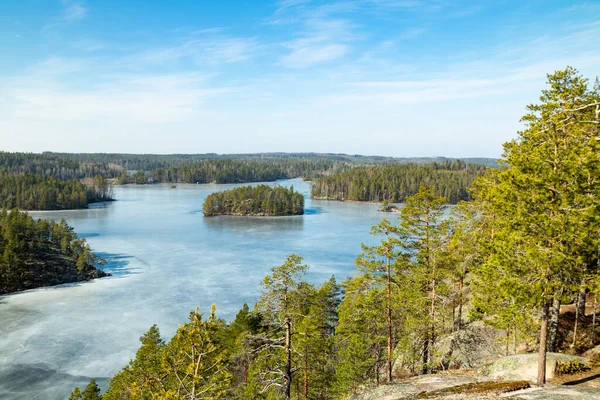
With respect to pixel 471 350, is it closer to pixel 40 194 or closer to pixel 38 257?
pixel 38 257

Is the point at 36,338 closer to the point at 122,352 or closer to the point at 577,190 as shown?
the point at 122,352

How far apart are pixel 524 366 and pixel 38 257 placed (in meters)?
54.4

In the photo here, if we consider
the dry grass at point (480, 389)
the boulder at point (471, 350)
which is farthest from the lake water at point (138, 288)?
the dry grass at point (480, 389)

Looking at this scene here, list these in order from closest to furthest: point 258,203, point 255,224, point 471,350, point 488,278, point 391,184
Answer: point 488,278 < point 471,350 < point 255,224 < point 258,203 < point 391,184

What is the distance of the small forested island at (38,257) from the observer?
4744 centimetres

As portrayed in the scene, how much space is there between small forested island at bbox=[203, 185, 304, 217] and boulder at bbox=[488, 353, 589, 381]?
95857 mm

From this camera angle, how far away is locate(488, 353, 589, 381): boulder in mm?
12898

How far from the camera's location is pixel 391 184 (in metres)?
142

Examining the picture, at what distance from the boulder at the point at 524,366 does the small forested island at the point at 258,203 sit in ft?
314

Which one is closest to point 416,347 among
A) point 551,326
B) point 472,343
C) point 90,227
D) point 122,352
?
point 472,343

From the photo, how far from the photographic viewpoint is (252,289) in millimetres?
43469

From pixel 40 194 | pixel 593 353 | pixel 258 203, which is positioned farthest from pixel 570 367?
pixel 40 194


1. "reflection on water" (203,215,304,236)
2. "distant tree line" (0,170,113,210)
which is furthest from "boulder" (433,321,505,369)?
"distant tree line" (0,170,113,210)

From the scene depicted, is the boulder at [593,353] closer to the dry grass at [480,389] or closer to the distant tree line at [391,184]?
the dry grass at [480,389]
